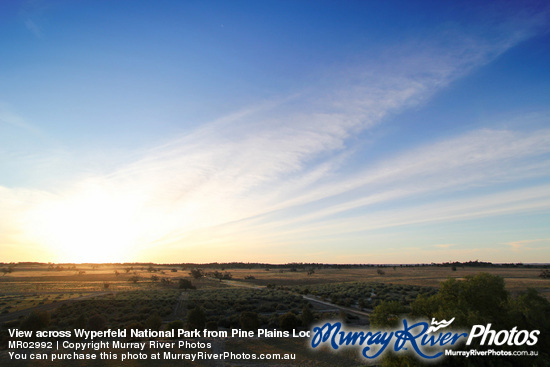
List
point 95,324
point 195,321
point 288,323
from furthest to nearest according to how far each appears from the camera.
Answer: point 288,323
point 95,324
point 195,321

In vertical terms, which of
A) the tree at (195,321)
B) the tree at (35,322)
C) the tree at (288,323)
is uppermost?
the tree at (35,322)

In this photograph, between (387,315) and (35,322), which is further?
(35,322)

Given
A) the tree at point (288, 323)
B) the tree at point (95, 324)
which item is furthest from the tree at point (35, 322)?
the tree at point (288, 323)

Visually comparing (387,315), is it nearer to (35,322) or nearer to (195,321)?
(195,321)

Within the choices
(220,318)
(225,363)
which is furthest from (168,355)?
(220,318)

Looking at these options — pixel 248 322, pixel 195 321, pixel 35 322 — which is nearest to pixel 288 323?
pixel 248 322

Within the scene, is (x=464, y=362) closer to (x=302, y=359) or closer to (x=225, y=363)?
(x=302, y=359)

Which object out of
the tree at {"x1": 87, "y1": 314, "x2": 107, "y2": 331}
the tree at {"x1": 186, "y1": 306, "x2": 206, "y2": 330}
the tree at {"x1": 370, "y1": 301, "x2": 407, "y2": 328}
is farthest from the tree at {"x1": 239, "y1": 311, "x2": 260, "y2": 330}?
the tree at {"x1": 370, "y1": 301, "x2": 407, "y2": 328}

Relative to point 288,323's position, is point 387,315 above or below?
above

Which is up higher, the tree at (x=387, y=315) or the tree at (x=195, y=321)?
the tree at (x=387, y=315)

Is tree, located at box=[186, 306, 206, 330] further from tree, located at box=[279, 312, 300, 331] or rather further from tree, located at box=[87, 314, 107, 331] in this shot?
tree, located at box=[87, 314, 107, 331]

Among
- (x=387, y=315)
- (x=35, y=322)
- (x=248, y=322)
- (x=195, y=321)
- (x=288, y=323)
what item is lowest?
(x=288, y=323)

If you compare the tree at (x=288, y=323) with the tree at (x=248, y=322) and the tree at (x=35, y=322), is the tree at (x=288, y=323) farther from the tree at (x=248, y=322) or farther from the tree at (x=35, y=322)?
the tree at (x=35, y=322)

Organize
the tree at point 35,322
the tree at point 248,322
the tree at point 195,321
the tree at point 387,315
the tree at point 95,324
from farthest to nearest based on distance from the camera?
1. the tree at point 248,322
2. the tree at point 95,324
3. the tree at point 195,321
4. the tree at point 35,322
5. the tree at point 387,315
